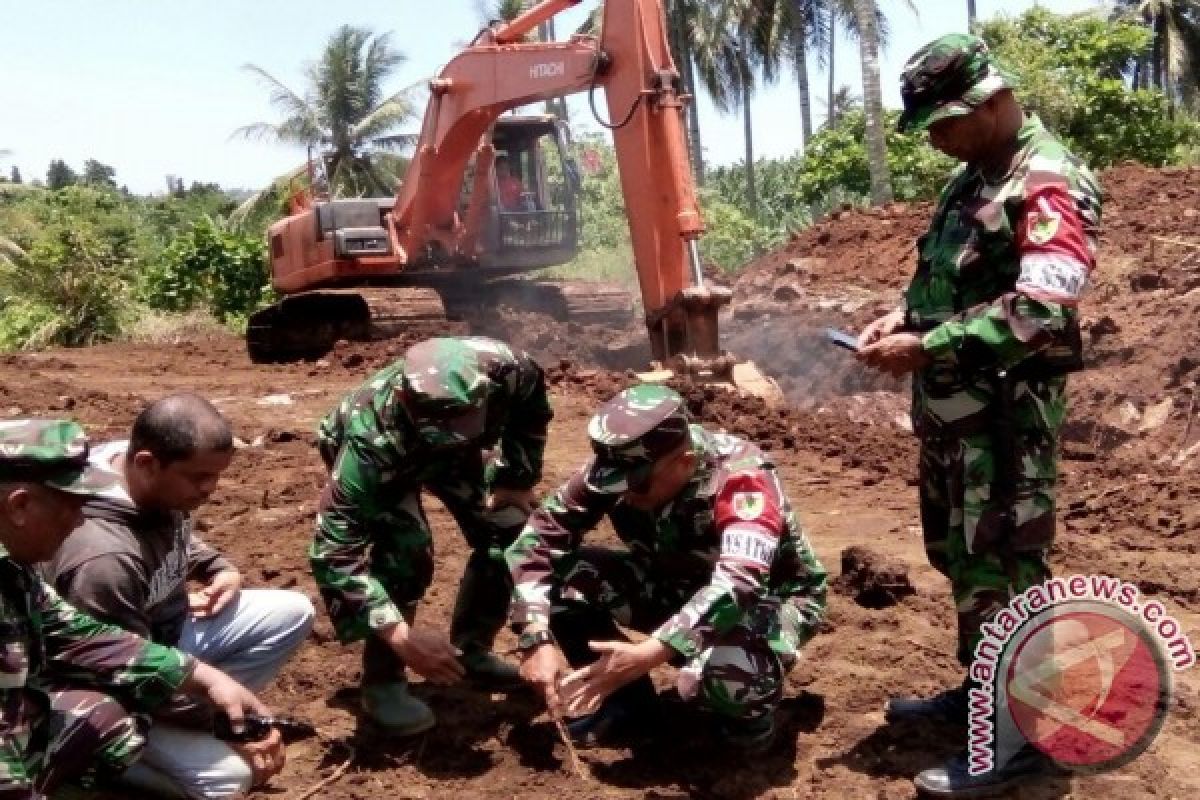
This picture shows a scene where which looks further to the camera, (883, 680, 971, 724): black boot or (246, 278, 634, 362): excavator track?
(246, 278, 634, 362): excavator track

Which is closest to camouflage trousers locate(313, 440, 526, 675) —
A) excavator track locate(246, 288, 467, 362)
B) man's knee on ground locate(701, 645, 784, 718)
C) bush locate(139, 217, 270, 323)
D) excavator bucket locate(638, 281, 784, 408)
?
man's knee on ground locate(701, 645, 784, 718)

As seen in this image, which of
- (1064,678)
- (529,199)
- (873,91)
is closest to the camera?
(1064,678)

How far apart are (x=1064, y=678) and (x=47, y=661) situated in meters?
2.55

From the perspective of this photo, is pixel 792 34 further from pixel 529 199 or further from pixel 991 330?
pixel 991 330

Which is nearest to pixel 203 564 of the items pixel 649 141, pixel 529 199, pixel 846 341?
pixel 846 341

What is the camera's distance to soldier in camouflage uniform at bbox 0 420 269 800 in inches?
101

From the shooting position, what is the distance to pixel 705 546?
3666 millimetres

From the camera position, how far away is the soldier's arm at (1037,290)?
10.2 feet

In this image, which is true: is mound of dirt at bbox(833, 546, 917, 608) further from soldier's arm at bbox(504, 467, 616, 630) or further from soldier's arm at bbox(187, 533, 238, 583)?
soldier's arm at bbox(187, 533, 238, 583)

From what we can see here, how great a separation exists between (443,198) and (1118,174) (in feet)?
23.2

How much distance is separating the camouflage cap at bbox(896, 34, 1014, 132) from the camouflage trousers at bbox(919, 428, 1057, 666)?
84 centimetres

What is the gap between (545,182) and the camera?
12820 millimetres

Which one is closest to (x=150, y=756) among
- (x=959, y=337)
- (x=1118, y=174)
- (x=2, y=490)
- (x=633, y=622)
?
(x=2, y=490)

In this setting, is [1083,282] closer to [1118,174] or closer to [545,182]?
[545,182]
